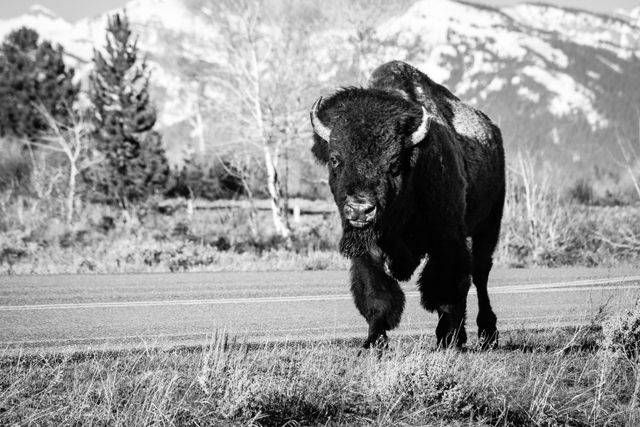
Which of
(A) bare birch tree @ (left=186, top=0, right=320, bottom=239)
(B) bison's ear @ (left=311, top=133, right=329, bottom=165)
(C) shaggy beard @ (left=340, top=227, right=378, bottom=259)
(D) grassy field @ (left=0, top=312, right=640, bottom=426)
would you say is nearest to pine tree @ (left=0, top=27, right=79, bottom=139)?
(A) bare birch tree @ (left=186, top=0, right=320, bottom=239)

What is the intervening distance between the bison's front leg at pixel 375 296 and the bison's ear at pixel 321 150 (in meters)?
0.88

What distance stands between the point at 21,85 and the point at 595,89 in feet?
334

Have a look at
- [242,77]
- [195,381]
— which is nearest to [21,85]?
[242,77]

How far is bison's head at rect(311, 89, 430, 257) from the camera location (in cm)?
530

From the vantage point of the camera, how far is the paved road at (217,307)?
266 inches

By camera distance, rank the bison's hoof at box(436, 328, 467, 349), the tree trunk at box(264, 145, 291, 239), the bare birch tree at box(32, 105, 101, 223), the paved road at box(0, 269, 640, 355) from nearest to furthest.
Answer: the bison's hoof at box(436, 328, 467, 349)
the paved road at box(0, 269, 640, 355)
the tree trunk at box(264, 145, 291, 239)
the bare birch tree at box(32, 105, 101, 223)

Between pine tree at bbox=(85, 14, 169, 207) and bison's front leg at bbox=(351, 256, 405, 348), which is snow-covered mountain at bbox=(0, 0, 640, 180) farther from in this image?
bison's front leg at bbox=(351, 256, 405, 348)

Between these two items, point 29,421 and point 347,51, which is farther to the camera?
point 347,51

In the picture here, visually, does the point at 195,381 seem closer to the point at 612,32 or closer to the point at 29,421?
the point at 29,421

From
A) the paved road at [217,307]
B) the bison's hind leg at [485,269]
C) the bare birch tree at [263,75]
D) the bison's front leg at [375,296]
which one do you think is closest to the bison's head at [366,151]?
the bison's front leg at [375,296]

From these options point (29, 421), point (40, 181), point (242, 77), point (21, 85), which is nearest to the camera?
point (29, 421)

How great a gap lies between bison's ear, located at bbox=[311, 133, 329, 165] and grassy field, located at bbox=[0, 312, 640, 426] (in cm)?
158

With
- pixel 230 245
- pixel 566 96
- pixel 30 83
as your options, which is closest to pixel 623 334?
pixel 230 245

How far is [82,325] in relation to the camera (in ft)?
23.5
